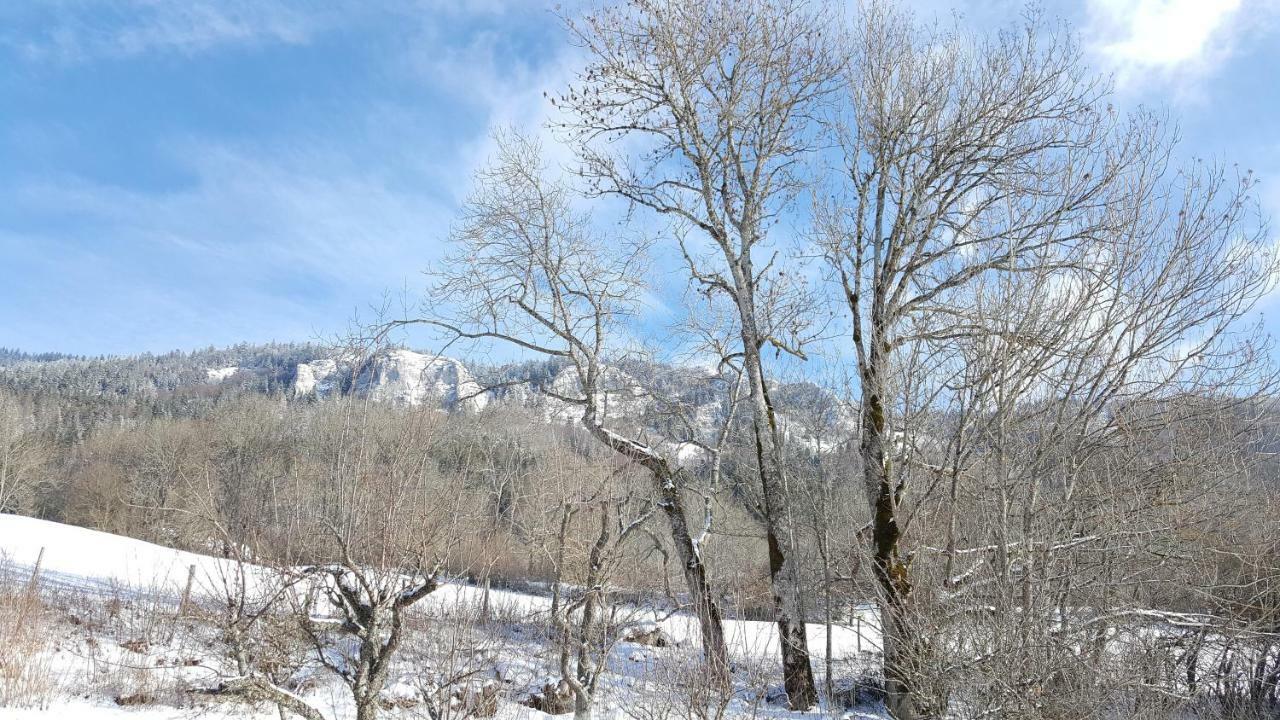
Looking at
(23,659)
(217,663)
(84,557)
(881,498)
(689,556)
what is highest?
(881,498)

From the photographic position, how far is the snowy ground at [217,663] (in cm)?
673

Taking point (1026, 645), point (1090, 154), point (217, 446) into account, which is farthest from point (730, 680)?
point (217, 446)

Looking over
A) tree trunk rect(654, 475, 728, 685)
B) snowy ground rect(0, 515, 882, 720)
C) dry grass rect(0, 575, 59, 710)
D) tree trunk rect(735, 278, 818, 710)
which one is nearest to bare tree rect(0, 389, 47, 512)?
snowy ground rect(0, 515, 882, 720)

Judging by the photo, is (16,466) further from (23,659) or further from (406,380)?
(406,380)

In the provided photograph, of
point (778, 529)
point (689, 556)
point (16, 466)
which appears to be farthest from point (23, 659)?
point (16, 466)

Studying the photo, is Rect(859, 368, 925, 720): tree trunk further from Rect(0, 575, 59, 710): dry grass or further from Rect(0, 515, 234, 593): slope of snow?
Rect(0, 515, 234, 593): slope of snow

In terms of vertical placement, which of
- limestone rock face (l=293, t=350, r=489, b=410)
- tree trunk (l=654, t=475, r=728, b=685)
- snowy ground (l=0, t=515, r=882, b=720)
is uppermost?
limestone rock face (l=293, t=350, r=489, b=410)

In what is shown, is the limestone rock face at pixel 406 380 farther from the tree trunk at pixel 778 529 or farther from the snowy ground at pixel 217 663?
the tree trunk at pixel 778 529

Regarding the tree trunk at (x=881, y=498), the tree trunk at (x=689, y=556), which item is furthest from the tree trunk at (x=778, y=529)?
the tree trunk at (x=881, y=498)

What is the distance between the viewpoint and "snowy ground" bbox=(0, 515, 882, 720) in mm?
6727

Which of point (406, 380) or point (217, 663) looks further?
point (217, 663)

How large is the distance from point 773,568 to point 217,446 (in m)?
48.4

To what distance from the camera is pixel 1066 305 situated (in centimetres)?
641

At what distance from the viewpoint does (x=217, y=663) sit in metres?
12.3
